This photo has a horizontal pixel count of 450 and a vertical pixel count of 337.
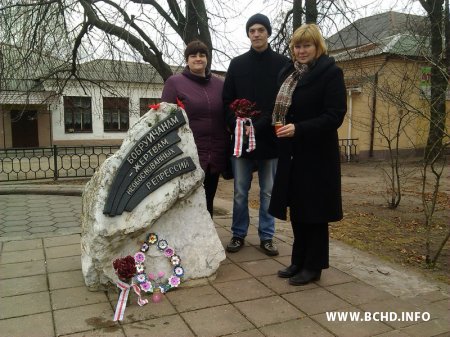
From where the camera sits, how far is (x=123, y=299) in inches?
112

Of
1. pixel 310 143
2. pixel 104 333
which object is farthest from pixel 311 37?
pixel 104 333

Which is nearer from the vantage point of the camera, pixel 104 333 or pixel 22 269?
→ pixel 104 333

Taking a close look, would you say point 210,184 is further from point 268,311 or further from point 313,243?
point 268,311

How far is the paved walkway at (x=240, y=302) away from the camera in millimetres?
2639

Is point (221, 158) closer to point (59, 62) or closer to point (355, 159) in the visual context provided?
point (59, 62)

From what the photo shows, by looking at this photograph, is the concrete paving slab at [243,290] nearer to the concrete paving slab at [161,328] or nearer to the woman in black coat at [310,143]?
the woman in black coat at [310,143]

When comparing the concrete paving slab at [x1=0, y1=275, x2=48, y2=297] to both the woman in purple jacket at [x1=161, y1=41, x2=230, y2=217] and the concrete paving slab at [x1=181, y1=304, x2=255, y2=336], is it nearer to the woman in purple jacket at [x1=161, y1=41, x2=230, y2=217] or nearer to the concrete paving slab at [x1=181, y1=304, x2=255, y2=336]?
the concrete paving slab at [x1=181, y1=304, x2=255, y2=336]

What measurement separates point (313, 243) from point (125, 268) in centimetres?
141

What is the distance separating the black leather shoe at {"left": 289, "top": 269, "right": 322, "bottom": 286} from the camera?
330cm

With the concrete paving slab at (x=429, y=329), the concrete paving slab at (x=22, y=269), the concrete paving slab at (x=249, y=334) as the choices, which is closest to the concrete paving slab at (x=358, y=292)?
the concrete paving slab at (x=429, y=329)

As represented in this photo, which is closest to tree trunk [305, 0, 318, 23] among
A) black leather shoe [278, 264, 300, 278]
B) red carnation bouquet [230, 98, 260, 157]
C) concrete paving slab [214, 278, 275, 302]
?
red carnation bouquet [230, 98, 260, 157]

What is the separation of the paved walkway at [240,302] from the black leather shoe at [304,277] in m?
0.05

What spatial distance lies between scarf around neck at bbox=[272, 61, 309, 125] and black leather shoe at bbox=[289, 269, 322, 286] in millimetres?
1179

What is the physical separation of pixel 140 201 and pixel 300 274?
4.48 ft
